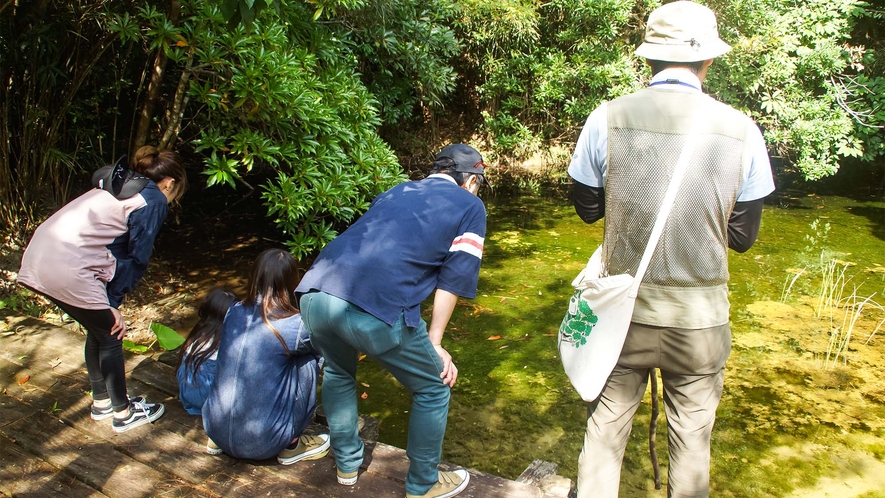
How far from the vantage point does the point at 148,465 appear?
2.87m

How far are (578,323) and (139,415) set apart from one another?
2.18 meters

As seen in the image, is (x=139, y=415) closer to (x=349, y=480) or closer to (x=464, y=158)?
(x=349, y=480)

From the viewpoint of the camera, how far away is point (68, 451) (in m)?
2.96

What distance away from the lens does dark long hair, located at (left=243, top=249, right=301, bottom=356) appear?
2.78 meters

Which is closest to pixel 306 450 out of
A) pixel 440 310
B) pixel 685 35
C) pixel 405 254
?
pixel 440 310

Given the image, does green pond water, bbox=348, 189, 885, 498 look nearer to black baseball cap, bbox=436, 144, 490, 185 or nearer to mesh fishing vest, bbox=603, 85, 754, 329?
mesh fishing vest, bbox=603, 85, 754, 329

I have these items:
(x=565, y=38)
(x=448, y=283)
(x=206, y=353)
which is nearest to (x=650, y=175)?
(x=448, y=283)

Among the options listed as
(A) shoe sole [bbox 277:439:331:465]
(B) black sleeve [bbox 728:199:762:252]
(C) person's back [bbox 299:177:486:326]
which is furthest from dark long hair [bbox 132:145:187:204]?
(B) black sleeve [bbox 728:199:762:252]

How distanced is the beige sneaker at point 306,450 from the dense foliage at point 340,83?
71.1 inches

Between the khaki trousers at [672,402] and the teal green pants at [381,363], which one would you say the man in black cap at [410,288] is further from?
the khaki trousers at [672,402]

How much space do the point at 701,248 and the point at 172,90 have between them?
581 cm

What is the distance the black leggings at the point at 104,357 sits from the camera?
3004mm

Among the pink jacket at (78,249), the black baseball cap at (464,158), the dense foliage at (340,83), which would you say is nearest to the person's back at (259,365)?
the pink jacket at (78,249)

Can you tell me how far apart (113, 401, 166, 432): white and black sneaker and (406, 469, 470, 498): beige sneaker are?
141cm
